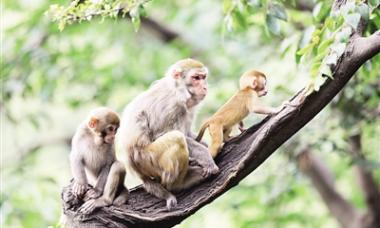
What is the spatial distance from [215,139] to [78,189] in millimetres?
912

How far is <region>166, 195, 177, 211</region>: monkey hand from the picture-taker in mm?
4520

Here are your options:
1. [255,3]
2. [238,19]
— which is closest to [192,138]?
[255,3]

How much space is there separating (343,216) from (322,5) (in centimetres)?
482

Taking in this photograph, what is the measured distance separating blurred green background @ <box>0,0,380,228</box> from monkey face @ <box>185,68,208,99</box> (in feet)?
2.18

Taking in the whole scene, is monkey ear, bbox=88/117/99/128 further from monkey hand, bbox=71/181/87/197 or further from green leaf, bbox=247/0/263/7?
green leaf, bbox=247/0/263/7

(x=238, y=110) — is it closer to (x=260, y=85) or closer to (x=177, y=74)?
(x=260, y=85)

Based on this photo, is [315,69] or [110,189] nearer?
[315,69]

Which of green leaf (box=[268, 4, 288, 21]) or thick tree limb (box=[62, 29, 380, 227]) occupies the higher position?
green leaf (box=[268, 4, 288, 21])

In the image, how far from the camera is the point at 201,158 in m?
4.62

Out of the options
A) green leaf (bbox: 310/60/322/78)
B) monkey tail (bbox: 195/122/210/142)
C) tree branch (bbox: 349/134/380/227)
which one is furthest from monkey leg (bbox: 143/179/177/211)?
tree branch (bbox: 349/134/380/227)

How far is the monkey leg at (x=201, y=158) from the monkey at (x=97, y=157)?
45cm

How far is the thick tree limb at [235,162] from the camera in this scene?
4.10 m

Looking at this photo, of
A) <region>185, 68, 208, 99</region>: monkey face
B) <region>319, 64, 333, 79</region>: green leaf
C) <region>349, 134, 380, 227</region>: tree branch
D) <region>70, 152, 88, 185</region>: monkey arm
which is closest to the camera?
<region>319, 64, 333, 79</region>: green leaf

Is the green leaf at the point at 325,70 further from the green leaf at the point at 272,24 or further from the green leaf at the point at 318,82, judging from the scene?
the green leaf at the point at 272,24
